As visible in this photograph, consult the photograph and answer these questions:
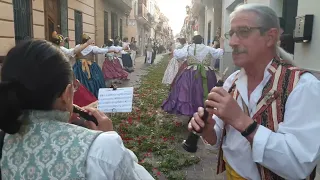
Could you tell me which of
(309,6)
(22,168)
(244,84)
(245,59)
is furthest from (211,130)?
(309,6)

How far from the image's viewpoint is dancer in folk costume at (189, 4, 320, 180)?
1340mm

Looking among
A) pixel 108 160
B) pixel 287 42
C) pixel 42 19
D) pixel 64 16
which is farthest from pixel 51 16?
pixel 108 160

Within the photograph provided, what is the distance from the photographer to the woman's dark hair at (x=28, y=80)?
1.13 m

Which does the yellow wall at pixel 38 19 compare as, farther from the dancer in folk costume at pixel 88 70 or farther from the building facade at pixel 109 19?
the building facade at pixel 109 19

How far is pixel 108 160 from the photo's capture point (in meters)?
1.11

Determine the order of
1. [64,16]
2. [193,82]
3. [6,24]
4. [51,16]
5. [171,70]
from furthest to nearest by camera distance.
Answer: [64,16] < [51,16] < [171,70] < [6,24] < [193,82]

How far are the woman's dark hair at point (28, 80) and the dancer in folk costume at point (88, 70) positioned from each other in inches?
257

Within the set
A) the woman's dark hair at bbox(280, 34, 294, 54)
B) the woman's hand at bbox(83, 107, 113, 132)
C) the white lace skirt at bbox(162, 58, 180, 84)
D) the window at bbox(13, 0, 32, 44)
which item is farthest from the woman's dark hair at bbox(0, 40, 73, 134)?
the white lace skirt at bbox(162, 58, 180, 84)

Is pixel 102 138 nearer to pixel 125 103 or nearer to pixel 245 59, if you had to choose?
pixel 245 59

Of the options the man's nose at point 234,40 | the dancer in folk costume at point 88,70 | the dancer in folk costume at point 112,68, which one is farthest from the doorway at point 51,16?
the man's nose at point 234,40

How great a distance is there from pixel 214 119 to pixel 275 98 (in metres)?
0.43

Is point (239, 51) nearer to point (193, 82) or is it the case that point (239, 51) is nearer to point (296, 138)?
point (296, 138)

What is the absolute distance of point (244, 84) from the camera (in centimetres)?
169

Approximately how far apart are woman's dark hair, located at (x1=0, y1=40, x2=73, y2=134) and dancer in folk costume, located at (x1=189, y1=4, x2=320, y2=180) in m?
0.64
